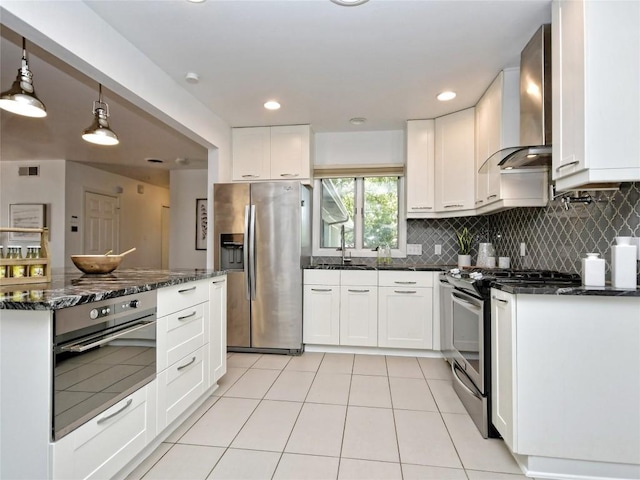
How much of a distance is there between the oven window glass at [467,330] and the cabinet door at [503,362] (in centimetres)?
16

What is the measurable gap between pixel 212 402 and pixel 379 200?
110 inches

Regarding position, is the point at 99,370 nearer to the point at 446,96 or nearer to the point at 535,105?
the point at 535,105

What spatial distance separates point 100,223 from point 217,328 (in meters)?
4.93

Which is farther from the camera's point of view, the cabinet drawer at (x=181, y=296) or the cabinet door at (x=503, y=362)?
the cabinet drawer at (x=181, y=296)

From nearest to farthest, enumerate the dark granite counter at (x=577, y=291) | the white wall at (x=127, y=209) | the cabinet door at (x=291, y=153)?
the dark granite counter at (x=577, y=291)
the cabinet door at (x=291, y=153)
the white wall at (x=127, y=209)

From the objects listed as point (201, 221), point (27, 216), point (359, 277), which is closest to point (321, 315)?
point (359, 277)

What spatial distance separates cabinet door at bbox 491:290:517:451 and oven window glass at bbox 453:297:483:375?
161mm

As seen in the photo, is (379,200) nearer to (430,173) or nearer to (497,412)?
(430,173)

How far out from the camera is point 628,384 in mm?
1549

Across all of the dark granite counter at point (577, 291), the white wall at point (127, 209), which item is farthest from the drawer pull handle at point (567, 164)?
the white wall at point (127, 209)

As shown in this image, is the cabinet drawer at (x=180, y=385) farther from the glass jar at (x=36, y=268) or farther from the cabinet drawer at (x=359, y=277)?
the cabinet drawer at (x=359, y=277)

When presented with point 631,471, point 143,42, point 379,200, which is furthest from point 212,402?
point 379,200

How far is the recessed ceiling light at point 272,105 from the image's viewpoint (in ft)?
10.7

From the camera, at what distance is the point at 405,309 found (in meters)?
3.44
